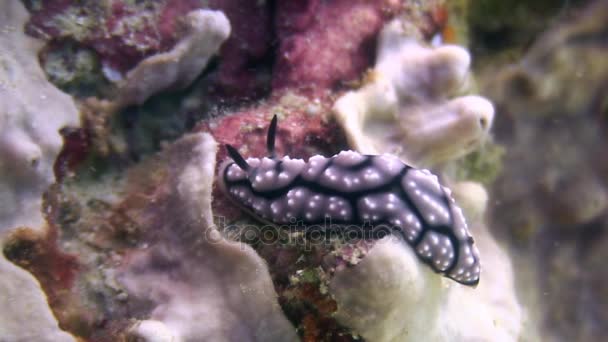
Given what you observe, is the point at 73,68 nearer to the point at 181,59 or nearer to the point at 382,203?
the point at 181,59

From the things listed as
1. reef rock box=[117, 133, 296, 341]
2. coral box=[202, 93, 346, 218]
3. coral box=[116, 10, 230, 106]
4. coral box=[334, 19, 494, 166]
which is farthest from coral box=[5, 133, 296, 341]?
coral box=[334, 19, 494, 166]

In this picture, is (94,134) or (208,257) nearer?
(208,257)

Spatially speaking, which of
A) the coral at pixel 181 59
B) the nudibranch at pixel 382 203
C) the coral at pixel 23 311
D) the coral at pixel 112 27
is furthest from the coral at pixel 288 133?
the coral at pixel 23 311

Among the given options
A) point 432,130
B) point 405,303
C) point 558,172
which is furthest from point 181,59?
point 558,172

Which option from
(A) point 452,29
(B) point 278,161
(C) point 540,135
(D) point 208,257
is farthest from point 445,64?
(D) point 208,257

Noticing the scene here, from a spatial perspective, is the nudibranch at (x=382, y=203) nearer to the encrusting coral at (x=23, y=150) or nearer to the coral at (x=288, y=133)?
the coral at (x=288, y=133)

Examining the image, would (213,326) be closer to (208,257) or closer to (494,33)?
(208,257)

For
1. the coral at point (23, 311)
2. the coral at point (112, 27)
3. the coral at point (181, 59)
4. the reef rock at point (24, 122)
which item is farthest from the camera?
the coral at point (181, 59)

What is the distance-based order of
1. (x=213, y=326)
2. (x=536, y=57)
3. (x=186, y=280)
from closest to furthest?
(x=213, y=326) < (x=186, y=280) < (x=536, y=57)
